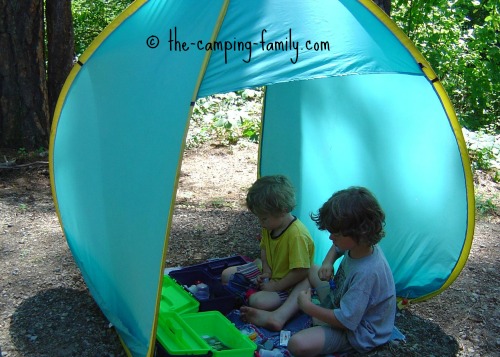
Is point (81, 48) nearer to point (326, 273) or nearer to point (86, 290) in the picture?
point (86, 290)

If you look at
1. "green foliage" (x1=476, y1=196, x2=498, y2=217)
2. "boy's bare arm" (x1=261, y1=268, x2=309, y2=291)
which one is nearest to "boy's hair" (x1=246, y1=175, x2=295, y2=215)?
"boy's bare arm" (x1=261, y1=268, x2=309, y2=291)

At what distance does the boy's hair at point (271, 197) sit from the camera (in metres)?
3.03

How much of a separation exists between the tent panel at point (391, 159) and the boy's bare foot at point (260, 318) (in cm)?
82

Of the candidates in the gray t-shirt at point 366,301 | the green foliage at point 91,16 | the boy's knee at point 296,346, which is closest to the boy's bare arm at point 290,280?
the gray t-shirt at point 366,301

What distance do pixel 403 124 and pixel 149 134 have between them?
1492 millimetres

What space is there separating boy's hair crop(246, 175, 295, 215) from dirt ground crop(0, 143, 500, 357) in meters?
0.80

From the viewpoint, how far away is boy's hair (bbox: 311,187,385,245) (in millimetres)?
2619

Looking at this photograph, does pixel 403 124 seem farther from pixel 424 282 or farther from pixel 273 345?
pixel 273 345

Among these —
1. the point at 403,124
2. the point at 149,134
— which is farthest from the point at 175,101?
the point at 403,124

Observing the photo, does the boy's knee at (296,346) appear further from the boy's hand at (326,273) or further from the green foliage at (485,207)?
the green foliage at (485,207)

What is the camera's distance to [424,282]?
3.40 metres

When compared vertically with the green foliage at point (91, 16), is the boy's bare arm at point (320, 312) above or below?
below

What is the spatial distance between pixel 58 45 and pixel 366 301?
4044mm

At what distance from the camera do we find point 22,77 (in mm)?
5324
